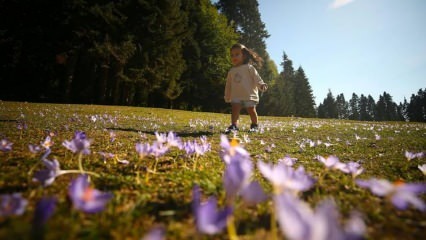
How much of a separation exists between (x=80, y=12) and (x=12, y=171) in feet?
81.1

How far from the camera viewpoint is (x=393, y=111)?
9038 cm

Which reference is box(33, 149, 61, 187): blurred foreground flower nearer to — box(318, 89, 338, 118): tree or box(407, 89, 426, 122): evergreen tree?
box(318, 89, 338, 118): tree

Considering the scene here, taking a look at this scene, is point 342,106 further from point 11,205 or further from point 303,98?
point 11,205

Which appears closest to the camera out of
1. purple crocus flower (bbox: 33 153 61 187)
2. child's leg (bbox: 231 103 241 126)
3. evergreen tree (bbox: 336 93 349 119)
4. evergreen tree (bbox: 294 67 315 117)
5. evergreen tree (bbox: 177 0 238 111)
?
purple crocus flower (bbox: 33 153 61 187)

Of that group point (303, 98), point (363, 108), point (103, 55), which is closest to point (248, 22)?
point (303, 98)

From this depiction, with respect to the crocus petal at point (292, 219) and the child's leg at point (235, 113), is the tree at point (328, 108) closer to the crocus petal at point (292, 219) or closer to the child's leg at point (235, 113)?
the child's leg at point (235, 113)

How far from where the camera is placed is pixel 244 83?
7207 millimetres

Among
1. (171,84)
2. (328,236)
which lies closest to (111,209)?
(328,236)

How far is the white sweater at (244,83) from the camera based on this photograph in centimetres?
716

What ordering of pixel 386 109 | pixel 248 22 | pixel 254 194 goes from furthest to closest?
pixel 386 109 < pixel 248 22 < pixel 254 194

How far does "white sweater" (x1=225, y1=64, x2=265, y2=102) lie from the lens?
7160mm

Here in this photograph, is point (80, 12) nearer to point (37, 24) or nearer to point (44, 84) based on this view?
point (37, 24)

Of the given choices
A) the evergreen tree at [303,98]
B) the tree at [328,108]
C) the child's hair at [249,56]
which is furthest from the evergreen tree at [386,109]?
the child's hair at [249,56]

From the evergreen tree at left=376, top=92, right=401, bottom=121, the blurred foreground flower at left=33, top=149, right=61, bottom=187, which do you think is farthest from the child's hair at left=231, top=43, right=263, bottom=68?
the evergreen tree at left=376, top=92, right=401, bottom=121
